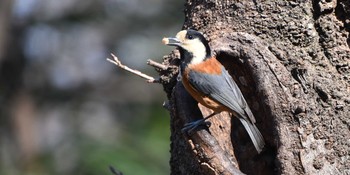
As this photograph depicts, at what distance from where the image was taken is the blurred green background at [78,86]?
27.4 feet

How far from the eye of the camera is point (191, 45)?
4.16 m

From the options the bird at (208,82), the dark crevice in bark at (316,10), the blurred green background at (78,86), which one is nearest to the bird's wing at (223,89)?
the bird at (208,82)

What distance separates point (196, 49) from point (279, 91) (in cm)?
54

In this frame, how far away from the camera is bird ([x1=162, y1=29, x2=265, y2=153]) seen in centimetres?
396

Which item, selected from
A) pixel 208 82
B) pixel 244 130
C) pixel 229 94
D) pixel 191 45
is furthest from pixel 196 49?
pixel 244 130

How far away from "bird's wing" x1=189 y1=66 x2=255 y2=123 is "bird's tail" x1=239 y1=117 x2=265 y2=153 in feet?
0.10

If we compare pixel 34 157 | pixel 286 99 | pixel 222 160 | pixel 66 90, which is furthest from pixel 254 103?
pixel 66 90

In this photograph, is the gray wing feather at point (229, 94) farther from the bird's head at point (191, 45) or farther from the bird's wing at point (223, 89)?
the bird's head at point (191, 45)

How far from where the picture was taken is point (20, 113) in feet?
30.3

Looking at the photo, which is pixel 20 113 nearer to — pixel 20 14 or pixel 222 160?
pixel 20 14

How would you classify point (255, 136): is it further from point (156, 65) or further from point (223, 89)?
point (156, 65)

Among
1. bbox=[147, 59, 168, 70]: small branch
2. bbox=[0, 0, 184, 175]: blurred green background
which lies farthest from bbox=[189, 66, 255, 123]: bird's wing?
bbox=[0, 0, 184, 175]: blurred green background

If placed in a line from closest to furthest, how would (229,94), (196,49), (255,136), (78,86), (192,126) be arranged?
(192,126)
(255,136)
(229,94)
(196,49)
(78,86)

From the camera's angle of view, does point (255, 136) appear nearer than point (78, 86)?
Yes
